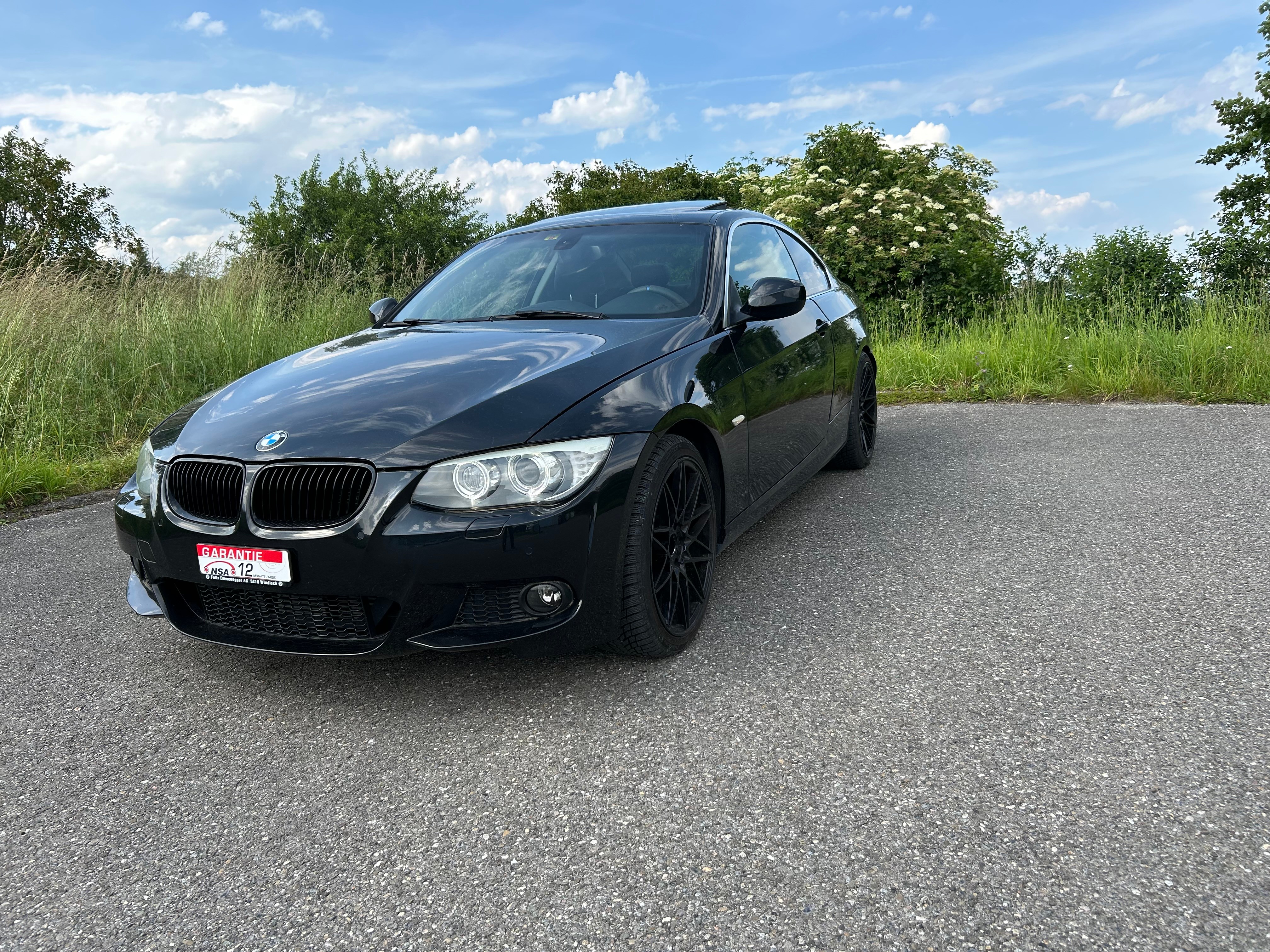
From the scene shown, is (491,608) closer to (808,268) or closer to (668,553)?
(668,553)

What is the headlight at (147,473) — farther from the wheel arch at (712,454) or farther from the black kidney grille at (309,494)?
the wheel arch at (712,454)

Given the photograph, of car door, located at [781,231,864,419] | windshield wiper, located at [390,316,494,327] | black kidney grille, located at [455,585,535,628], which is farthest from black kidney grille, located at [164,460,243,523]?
car door, located at [781,231,864,419]

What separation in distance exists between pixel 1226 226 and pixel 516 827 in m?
29.8

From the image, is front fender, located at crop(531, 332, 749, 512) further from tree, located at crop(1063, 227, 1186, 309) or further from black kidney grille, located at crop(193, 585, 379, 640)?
tree, located at crop(1063, 227, 1186, 309)

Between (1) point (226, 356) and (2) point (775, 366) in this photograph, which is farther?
(1) point (226, 356)

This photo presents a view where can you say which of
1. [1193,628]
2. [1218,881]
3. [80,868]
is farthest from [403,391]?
[1193,628]

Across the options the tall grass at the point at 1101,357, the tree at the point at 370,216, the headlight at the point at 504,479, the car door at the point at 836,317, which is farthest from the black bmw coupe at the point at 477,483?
the tree at the point at 370,216

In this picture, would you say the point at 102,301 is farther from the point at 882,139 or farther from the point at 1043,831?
the point at 882,139

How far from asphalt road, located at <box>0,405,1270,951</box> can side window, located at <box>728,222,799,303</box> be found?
1265mm

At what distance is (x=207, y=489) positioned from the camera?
294cm

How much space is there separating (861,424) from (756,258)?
173 cm

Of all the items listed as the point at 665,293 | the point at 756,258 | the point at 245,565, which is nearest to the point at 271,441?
the point at 245,565

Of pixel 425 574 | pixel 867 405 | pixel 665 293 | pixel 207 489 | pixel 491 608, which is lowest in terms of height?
pixel 491 608

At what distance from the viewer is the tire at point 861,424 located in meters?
5.69
